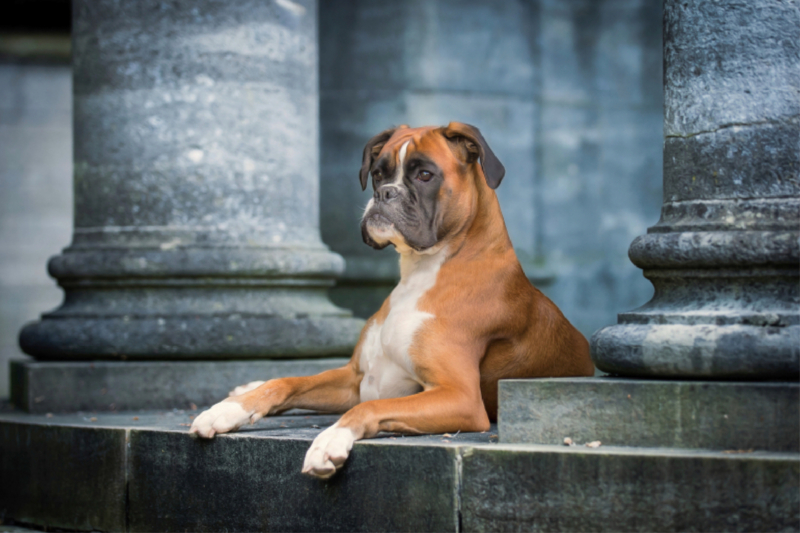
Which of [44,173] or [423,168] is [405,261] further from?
[44,173]

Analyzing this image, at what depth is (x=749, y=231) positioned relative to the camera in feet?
11.6

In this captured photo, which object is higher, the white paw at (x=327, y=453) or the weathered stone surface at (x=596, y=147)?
the weathered stone surface at (x=596, y=147)

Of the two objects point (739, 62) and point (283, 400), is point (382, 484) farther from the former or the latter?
point (739, 62)

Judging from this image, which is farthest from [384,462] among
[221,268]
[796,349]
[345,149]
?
[345,149]

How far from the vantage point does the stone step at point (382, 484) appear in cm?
304

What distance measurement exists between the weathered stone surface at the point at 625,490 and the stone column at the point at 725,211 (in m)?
0.47

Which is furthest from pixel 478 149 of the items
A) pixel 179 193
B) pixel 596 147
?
pixel 596 147

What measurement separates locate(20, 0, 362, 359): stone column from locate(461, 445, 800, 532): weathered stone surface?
2.63 m

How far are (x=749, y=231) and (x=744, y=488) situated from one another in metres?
1.05

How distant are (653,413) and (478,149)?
1460 millimetres

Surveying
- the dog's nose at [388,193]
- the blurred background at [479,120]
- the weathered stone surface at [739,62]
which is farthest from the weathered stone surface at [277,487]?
the blurred background at [479,120]

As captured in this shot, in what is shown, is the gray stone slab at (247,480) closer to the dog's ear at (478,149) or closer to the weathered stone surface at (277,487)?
the weathered stone surface at (277,487)

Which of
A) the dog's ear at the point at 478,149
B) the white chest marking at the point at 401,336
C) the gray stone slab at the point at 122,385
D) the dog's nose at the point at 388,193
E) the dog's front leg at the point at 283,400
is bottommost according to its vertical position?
the gray stone slab at the point at 122,385

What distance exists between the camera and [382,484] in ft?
11.5
